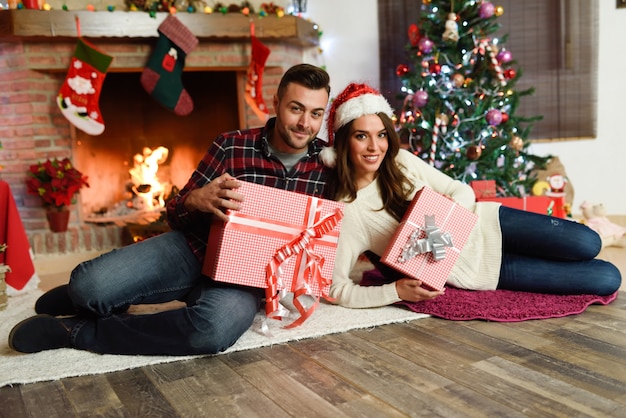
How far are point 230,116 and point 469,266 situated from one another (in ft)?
8.25

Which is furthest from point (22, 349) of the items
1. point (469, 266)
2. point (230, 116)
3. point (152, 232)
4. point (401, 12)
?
point (401, 12)

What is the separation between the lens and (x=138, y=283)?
1.81m

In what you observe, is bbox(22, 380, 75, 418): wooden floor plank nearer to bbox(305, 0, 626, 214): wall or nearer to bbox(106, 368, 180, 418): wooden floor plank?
bbox(106, 368, 180, 418): wooden floor plank

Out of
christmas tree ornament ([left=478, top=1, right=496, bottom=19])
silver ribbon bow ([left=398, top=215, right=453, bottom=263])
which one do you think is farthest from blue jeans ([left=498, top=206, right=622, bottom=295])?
christmas tree ornament ([left=478, top=1, right=496, bottom=19])

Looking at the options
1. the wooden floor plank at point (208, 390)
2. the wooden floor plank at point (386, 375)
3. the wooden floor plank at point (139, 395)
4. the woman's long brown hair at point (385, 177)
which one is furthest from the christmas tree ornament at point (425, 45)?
the wooden floor plank at point (139, 395)

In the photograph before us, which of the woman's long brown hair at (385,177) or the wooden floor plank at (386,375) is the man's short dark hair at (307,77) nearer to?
the woman's long brown hair at (385,177)

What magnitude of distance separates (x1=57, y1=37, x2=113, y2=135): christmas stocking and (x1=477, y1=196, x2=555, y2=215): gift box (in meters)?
2.31

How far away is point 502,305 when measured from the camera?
200cm

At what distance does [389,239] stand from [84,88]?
91.8 inches

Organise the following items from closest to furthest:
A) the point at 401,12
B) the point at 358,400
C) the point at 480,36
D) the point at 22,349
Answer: the point at 358,400 < the point at 22,349 < the point at 480,36 < the point at 401,12

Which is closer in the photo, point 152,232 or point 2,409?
point 2,409

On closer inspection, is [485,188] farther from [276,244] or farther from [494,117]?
[276,244]

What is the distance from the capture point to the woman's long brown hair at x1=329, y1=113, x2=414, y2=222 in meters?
2.02

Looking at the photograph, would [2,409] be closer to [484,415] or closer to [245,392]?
[245,392]
